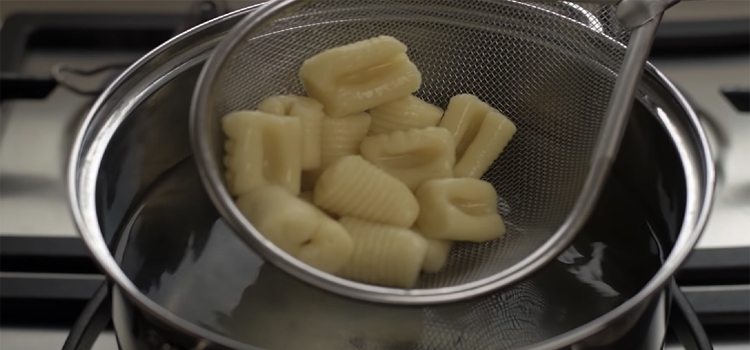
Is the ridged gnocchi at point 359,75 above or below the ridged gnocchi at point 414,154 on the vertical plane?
above

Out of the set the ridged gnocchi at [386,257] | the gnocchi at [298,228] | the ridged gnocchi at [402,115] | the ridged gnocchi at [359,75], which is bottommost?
the ridged gnocchi at [386,257]

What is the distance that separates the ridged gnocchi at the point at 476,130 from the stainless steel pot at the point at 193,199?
0.10 meters

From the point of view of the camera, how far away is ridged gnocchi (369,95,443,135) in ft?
2.28

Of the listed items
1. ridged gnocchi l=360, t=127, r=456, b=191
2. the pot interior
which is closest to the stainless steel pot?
the pot interior

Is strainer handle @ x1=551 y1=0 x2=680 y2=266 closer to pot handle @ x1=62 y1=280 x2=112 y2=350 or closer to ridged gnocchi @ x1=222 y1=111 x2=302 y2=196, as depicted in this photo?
ridged gnocchi @ x1=222 y1=111 x2=302 y2=196

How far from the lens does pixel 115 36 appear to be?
2.96 feet

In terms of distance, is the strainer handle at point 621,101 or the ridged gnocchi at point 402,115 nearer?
Answer: the strainer handle at point 621,101

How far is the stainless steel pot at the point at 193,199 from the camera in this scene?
1.94ft

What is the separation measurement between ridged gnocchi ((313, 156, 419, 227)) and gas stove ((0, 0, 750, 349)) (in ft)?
0.70

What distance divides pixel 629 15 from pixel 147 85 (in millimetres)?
365

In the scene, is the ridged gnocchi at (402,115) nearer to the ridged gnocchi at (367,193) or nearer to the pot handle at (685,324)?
the ridged gnocchi at (367,193)

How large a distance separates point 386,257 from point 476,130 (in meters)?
0.15

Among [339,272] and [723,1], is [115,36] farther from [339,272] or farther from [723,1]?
[723,1]

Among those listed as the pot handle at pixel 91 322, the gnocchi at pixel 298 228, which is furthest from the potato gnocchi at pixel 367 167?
the pot handle at pixel 91 322
